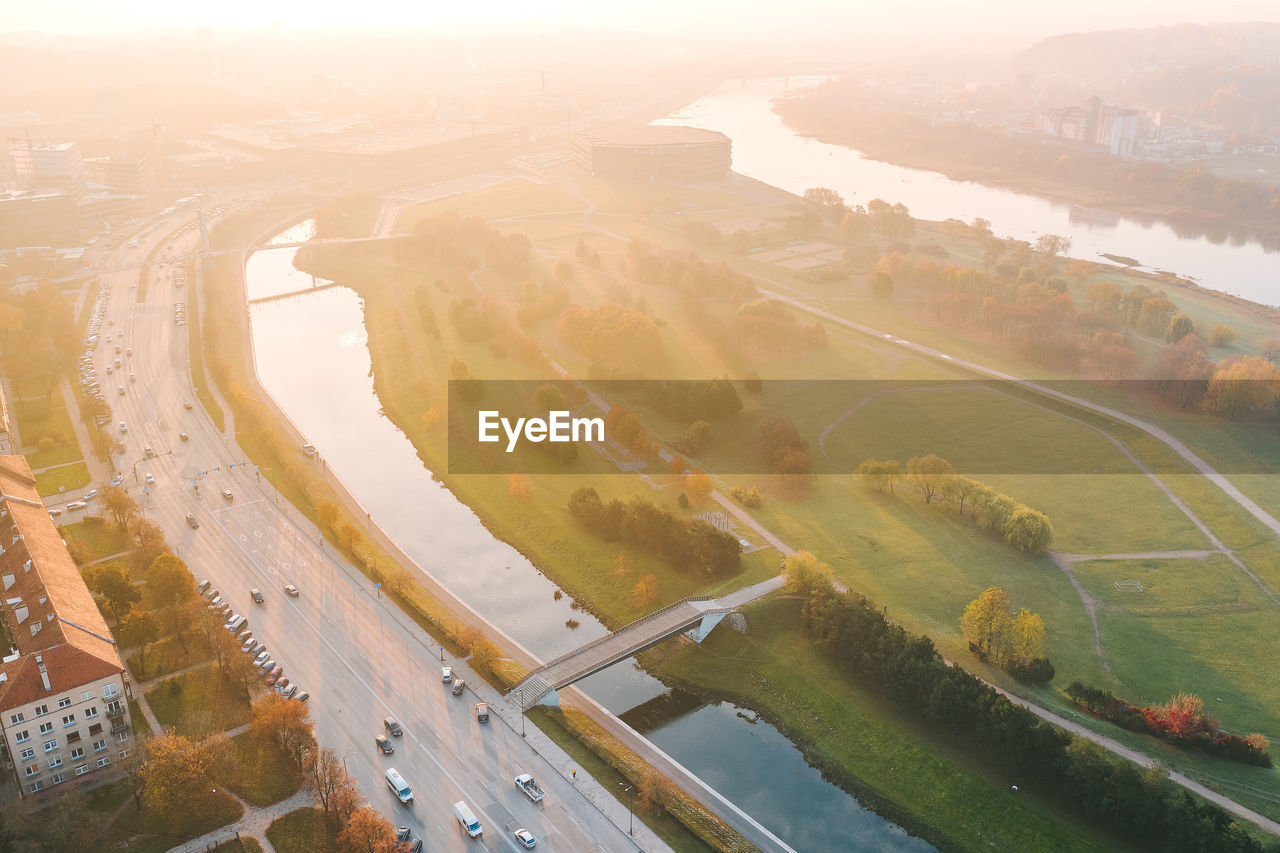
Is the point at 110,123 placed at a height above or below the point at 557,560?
above

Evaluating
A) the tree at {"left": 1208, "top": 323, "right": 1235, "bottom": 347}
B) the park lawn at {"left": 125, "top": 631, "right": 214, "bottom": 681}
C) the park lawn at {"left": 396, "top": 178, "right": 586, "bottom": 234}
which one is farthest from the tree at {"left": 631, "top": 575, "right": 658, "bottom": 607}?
the park lawn at {"left": 396, "top": 178, "right": 586, "bottom": 234}

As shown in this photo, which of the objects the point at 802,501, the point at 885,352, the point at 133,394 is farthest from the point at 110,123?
the point at 802,501

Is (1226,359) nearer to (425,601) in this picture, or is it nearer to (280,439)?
(425,601)

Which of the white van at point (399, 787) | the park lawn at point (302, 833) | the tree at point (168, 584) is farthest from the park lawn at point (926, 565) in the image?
the tree at point (168, 584)

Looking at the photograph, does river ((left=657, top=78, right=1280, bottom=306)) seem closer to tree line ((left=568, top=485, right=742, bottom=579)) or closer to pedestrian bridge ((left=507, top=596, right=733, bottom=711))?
tree line ((left=568, top=485, right=742, bottom=579))

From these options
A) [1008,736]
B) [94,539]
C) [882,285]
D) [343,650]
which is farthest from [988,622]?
[882,285]

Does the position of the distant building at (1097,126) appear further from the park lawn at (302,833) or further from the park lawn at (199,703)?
the park lawn at (302,833)

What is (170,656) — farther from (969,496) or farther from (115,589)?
(969,496)
